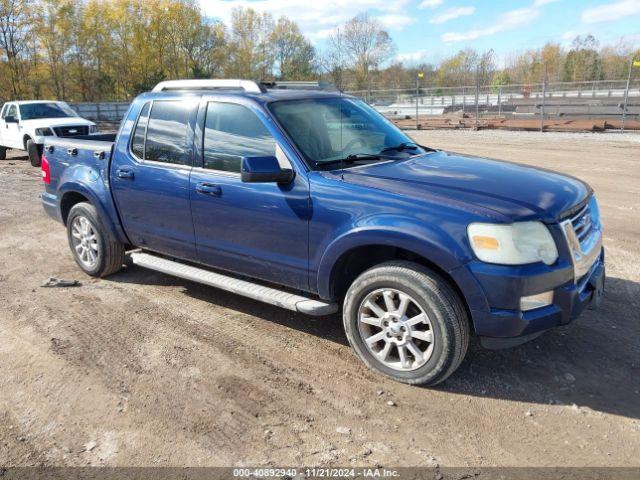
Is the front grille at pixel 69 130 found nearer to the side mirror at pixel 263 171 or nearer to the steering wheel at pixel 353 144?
the steering wheel at pixel 353 144

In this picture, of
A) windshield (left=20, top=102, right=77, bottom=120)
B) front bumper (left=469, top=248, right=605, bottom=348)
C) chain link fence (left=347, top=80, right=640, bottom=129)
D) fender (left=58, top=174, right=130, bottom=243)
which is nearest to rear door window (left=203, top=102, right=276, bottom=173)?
fender (left=58, top=174, right=130, bottom=243)

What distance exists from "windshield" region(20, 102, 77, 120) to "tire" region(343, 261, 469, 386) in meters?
16.0

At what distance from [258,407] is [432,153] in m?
2.57

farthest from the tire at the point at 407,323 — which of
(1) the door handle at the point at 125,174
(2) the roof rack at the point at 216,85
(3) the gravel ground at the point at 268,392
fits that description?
(1) the door handle at the point at 125,174

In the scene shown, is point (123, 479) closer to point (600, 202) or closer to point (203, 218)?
point (203, 218)

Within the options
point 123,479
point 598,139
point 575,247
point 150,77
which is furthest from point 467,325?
point 150,77

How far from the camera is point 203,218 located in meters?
4.43

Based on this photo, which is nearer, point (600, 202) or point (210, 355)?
point (210, 355)

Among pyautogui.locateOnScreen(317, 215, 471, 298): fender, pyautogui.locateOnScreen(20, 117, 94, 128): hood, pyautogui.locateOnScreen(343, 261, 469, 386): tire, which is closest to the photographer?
pyautogui.locateOnScreen(317, 215, 471, 298): fender

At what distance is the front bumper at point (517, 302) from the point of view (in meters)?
3.10

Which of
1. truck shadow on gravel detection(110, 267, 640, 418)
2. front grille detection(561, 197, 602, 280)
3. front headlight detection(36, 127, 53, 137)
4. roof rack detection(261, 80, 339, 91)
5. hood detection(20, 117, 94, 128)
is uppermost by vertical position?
roof rack detection(261, 80, 339, 91)

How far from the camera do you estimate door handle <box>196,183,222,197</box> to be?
14.0 ft

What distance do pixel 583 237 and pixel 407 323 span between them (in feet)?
4.19

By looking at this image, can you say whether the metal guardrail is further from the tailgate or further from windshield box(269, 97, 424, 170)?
windshield box(269, 97, 424, 170)
